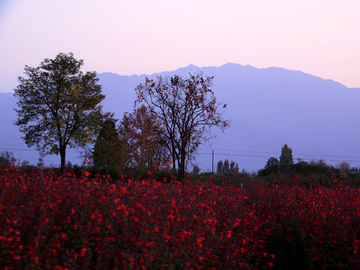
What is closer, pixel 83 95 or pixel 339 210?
pixel 339 210

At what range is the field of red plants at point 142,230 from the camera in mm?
3211

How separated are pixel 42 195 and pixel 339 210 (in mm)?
5557

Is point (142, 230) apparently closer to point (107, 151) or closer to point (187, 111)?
point (187, 111)

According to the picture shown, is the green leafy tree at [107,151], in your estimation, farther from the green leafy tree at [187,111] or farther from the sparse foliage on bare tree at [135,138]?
the green leafy tree at [187,111]

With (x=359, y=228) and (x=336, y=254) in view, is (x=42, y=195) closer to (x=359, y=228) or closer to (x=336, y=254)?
(x=336, y=254)

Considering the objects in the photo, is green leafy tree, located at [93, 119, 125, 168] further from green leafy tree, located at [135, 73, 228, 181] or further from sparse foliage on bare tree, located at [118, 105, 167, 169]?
green leafy tree, located at [135, 73, 228, 181]

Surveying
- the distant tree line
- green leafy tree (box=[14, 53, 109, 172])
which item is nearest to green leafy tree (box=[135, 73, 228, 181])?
the distant tree line

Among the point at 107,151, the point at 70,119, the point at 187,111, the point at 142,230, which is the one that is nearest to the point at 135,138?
the point at 107,151

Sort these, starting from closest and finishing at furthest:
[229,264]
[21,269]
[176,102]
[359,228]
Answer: [21,269]
[229,264]
[359,228]
[176,102]

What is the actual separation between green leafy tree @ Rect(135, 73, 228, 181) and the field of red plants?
669 centimetres

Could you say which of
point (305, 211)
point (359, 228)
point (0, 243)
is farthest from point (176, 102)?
point (0, 243)

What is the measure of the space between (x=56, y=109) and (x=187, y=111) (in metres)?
15.4

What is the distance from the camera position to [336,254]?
18.1 ft

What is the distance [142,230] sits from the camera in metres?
3.51
